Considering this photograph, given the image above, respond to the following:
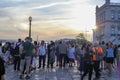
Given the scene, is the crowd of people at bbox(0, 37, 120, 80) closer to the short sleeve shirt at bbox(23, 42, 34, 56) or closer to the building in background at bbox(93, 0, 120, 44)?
the short sleeve shirt at bbox(23, 42, 34, 56)

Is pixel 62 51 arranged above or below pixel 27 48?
below

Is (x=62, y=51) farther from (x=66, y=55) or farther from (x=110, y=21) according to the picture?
(x=110, y=21)

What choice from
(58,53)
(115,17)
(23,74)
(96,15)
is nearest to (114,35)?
(115,17)

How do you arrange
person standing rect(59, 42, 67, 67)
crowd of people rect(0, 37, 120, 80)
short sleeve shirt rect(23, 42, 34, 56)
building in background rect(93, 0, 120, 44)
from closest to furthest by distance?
crowd of people rect(0, 37, 120, 80)
short sleeve shirt rect(23, 42, 34, 56)
person standing rect(59, 42, 67, 67)
building in background rect(93, 0, 120, 44)

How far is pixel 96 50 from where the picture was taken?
1611 centimetres

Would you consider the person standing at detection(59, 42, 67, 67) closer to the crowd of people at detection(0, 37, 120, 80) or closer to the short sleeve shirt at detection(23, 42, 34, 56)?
the crowd of people at detection(0, 37, 120, 80)

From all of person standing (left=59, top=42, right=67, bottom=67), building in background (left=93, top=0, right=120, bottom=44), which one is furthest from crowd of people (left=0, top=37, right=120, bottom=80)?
building in background (left=93, top=0, right=120, bottom=44)

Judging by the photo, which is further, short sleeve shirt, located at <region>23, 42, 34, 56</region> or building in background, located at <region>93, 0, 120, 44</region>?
building in background, located at <region>93, 0, 120, 44</region>

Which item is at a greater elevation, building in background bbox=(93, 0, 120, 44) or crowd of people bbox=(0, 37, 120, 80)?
building in background bbox=(93, 0, 120, 44)

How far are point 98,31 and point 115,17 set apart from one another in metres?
13.3

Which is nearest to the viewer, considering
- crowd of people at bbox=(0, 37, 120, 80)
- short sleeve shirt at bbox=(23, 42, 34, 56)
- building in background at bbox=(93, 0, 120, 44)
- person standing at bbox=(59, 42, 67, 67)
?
crowd of people at bbox=(0, 37, 120, 80)

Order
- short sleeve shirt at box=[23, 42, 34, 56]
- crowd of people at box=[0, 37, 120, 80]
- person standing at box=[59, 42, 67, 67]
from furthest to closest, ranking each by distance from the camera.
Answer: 1. person standing at box=[59, 42, 67, 67]
2. short sleeve shirt at box=[23, 42, 34, 56]
3. crowd of people at box=[0, 37, 120, 80]

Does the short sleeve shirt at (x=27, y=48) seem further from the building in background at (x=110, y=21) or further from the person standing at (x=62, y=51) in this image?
the building in background at (x=110, y=21)

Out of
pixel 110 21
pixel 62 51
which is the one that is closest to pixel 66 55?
pixel 62 51
